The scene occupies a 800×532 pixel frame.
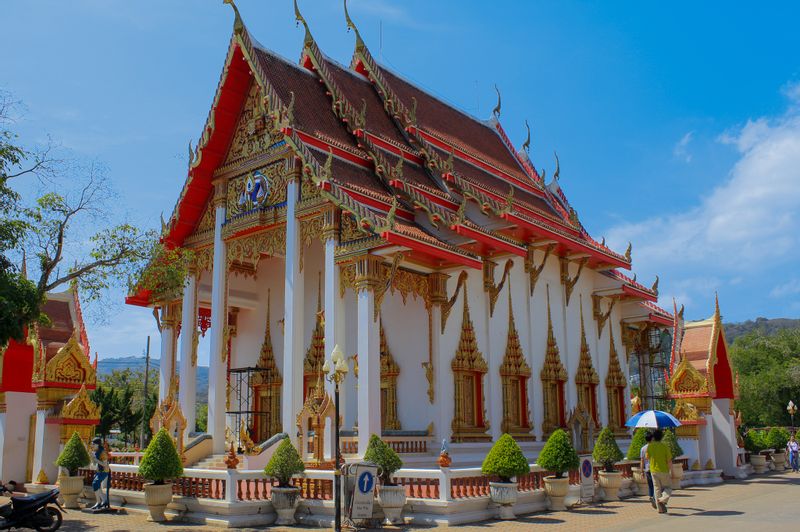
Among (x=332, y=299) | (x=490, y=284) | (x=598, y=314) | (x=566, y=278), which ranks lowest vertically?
(x=332, y=299)

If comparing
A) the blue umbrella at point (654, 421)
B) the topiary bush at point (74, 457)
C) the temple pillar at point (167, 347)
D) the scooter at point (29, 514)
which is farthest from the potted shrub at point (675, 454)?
the scooter at point (29, 514)

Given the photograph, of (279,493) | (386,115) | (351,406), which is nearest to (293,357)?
(351,406)

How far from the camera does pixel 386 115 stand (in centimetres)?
1853

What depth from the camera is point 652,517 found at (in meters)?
11.0

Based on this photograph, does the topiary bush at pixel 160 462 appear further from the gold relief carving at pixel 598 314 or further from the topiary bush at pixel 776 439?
the topiary bush at pixel 776 439

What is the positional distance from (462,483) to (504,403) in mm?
5747

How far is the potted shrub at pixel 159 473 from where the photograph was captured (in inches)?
432

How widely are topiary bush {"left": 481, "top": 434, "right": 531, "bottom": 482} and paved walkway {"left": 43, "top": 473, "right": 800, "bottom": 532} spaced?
64 centimetres

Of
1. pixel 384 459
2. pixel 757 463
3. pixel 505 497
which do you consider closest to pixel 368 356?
pixel 384 459

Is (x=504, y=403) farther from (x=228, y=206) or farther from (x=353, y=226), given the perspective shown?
(x=228, y=206)

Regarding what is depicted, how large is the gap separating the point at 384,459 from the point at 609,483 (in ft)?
15.1

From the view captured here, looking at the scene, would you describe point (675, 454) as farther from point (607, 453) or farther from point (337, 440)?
point (337, 440)

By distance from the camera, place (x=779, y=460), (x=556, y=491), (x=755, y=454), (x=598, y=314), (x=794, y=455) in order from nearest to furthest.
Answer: (x=556, y=491) → (x=755, y=454) → (x=598, y=314) → (x=794, y=455) → (x=779, y=460)

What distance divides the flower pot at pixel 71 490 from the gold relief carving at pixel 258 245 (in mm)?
4924
